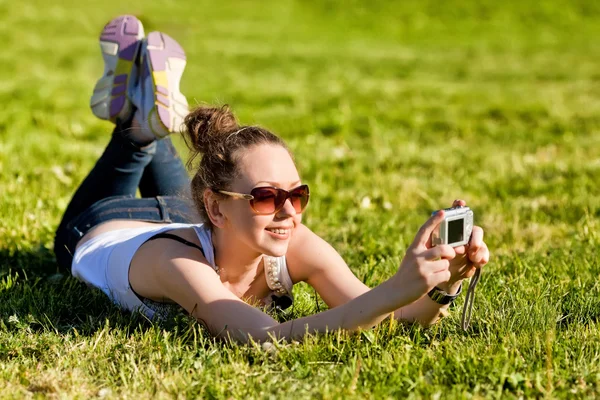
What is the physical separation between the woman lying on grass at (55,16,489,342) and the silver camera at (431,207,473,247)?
0.04 meters

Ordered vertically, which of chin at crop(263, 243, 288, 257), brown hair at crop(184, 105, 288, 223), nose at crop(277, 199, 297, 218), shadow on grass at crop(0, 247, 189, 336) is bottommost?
shadow on grass at crop(0, 247, 189, 336)

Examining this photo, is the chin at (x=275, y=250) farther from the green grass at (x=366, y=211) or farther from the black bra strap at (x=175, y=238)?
the green grass at (x=366, y=211)

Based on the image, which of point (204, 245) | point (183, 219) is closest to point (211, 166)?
point (204, 245)

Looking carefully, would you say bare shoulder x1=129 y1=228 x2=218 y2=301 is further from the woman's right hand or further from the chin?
the woman's right hand

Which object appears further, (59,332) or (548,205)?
(548,205)

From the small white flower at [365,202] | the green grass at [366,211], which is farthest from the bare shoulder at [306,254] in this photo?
the small white flower at [365,202]

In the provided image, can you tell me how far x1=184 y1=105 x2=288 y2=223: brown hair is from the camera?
371 cm

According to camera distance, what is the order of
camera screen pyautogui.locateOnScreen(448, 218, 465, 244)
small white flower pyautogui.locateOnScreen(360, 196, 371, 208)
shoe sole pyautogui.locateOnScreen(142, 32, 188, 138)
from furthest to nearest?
small white flower pyautogui.locateOnScreen(360, 196, 371, 208) < shoe sole pyautogui.locateOnScreen(142, 32, 188, 138) < camera screen pyautogui.locateOnScreen(448, 218, 465, 244)

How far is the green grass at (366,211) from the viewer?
3.18m

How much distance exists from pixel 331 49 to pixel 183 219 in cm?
1651

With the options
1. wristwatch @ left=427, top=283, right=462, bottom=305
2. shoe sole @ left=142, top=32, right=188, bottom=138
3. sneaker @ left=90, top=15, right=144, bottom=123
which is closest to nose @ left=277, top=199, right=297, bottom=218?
wristwatch @ left=427, top=283, right=462, bottom=305

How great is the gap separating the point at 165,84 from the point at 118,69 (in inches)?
18.9

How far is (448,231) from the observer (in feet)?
10.3

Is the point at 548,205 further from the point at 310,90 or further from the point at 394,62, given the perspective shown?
the point at 394,62
